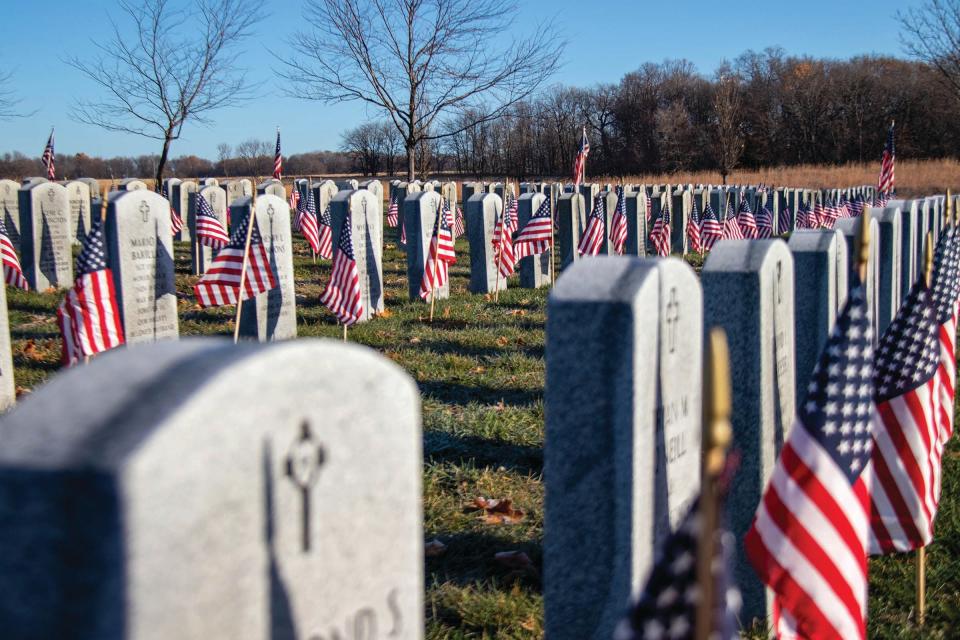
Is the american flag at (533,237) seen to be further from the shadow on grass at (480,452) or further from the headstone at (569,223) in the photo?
the shadow on grass at (480,452)

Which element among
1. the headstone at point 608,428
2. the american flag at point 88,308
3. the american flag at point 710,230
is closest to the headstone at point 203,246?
the american flag at point 88,308

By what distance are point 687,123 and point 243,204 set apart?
65.8m

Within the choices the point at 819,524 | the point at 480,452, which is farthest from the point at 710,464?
the point at 480,452

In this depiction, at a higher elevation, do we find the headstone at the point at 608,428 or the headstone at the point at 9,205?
the headstone at the point at 9,205

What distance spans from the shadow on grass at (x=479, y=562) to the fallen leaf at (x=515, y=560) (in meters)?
0.02

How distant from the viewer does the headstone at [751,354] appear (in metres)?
3.74

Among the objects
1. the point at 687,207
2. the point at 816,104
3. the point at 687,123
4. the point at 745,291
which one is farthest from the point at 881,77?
the point at 745,291

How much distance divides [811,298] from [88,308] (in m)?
4.83

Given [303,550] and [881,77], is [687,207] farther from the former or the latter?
[881,77]

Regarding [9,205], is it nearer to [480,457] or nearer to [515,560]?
[480,457]

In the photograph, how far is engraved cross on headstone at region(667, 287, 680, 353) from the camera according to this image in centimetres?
319

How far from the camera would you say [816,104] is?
2662 inches

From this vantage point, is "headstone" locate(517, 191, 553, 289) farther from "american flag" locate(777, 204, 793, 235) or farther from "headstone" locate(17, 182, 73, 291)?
"american flag" locate(777, 204, 793, 235)

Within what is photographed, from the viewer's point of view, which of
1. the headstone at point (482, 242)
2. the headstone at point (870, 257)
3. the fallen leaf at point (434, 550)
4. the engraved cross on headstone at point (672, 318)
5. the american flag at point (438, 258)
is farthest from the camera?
the headstone at point (482, 242)
